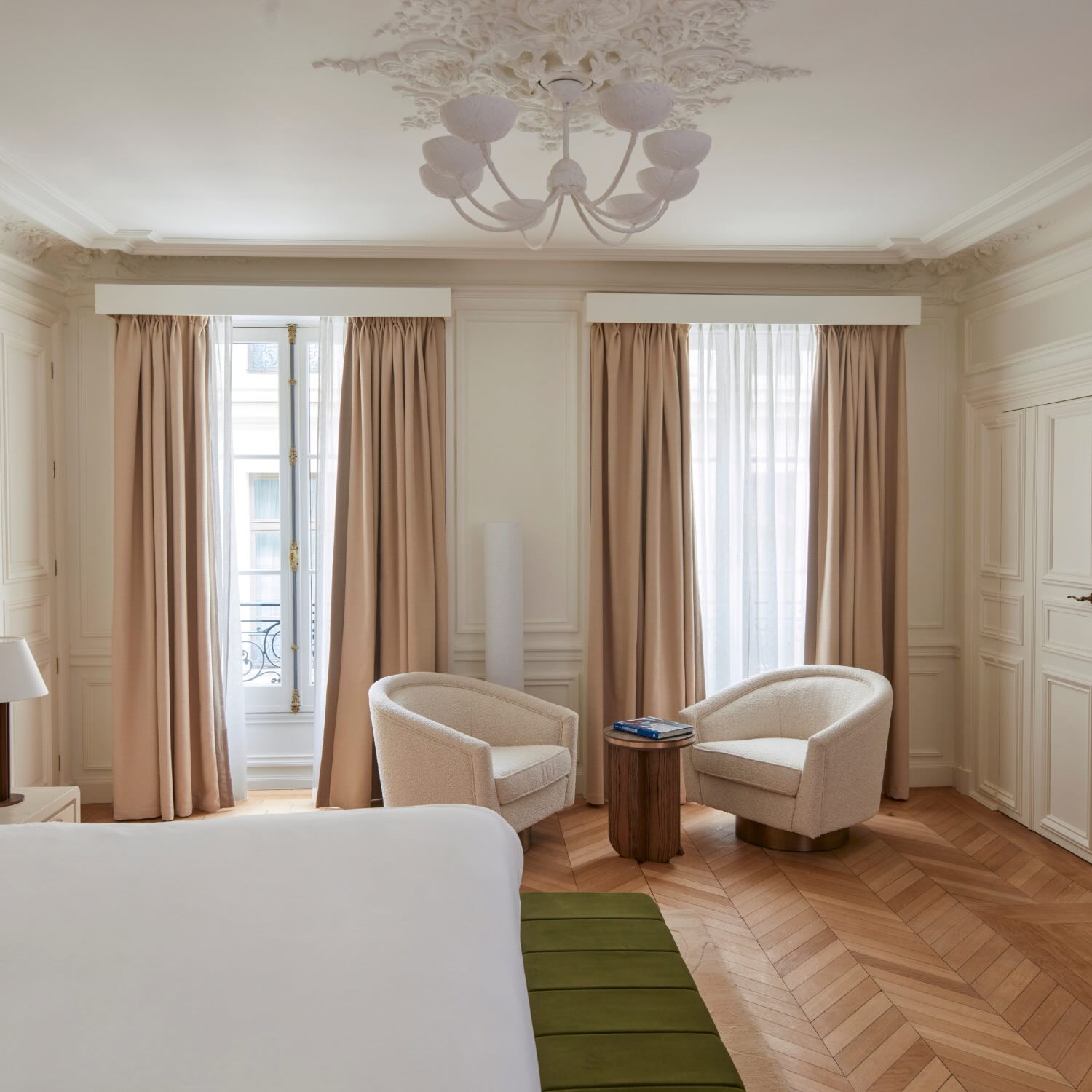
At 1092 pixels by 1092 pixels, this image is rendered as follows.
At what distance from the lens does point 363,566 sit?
14.5ft

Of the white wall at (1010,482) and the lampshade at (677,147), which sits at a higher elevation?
the lampshade at (677,147)

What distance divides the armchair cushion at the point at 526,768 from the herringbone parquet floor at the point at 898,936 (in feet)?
1.25

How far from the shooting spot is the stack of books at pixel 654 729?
3809 millimetres

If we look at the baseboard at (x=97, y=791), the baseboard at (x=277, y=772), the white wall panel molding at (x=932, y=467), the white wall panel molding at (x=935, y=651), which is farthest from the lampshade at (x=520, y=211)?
the baseboard at (x=97, y=791)

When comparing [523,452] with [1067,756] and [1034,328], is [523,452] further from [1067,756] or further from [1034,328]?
[1067,756]

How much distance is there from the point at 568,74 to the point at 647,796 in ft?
9.06

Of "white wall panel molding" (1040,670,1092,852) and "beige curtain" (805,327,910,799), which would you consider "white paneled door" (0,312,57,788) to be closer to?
"beige curtain" (805,327,910,799)

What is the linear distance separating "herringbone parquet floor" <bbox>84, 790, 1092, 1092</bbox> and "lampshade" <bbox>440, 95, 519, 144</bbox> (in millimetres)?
1833

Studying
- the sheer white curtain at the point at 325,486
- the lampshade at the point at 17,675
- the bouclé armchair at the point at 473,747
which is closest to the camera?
the lampshade at the point at 17,675

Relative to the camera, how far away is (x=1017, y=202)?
3729 millimetres

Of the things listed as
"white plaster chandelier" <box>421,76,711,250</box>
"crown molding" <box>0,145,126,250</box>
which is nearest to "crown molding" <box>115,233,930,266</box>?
"crown molding" <box>0,145,126,250</box>

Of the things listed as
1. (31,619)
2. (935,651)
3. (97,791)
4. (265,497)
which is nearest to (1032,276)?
(935,651)

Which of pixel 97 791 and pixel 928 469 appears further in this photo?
pixel 928 469

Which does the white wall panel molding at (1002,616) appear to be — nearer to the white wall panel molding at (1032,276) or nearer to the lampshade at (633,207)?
the white wall panel molding at (1032,276)
